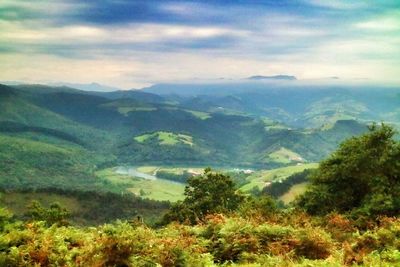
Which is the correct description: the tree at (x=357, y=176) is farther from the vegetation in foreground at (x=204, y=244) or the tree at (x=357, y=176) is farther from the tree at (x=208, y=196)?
the tree at (x=208, y=196)

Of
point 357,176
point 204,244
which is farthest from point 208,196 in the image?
point 204,244

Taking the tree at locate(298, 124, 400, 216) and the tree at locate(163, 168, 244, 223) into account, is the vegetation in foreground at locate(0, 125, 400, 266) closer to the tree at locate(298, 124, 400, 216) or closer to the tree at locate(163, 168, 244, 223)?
the tree at locate(298, 124, 400, 216)

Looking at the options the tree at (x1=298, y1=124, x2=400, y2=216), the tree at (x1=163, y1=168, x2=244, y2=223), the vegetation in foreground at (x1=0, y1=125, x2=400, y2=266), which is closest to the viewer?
the vegetation in foreground at (x1=0, y1=125, x2=400, y2=266)

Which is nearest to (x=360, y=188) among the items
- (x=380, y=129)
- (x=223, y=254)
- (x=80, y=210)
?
(x=380, y=129)

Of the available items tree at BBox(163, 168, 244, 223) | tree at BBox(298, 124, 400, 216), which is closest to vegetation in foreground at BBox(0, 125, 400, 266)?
tree at BBox(298, 124, 400, 216)

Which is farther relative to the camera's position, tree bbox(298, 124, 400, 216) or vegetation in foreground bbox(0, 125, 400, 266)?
tree bbox(298, 124, 400, 216)

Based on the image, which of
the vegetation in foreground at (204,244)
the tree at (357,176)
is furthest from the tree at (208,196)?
the vegetation in foreground at (204,244)

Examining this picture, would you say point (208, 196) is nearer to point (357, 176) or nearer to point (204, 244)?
point (357, 176)
